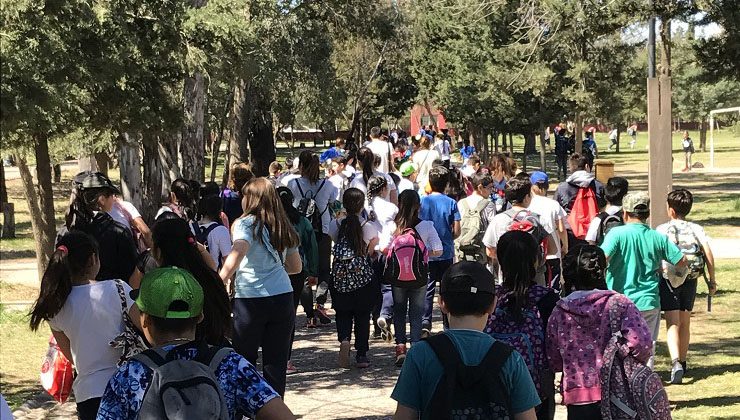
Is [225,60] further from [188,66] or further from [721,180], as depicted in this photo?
[721,180]

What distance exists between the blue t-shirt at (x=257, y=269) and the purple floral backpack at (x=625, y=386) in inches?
96.1

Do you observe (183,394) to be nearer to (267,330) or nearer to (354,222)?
(267,330)

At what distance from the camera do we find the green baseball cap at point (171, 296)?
10.8 feet

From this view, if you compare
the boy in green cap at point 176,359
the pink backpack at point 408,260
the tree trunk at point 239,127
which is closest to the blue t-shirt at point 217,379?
the boy in green cap at point 176,359

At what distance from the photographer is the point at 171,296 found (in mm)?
3283

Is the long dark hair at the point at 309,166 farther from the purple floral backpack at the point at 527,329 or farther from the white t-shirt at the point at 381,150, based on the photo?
the purple floral backpack at the point at 527,329

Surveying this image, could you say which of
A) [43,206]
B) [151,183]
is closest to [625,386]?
[43,206]

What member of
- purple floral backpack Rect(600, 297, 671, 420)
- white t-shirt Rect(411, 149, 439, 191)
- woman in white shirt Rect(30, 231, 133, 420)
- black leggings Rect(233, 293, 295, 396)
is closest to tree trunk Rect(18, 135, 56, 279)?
black leggings Rect(233, 293, 295, 396)

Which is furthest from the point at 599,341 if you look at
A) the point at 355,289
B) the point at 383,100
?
the point at 383,100

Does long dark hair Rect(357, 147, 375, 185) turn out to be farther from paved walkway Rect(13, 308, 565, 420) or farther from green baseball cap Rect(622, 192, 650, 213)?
green baseball cap Rect(622, 192, 650, 213)

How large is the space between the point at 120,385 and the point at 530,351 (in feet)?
8.05

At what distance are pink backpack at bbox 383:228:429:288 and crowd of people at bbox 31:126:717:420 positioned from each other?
0.02 metres

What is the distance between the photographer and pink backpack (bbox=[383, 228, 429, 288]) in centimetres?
934

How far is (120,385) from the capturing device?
323 centimetres
